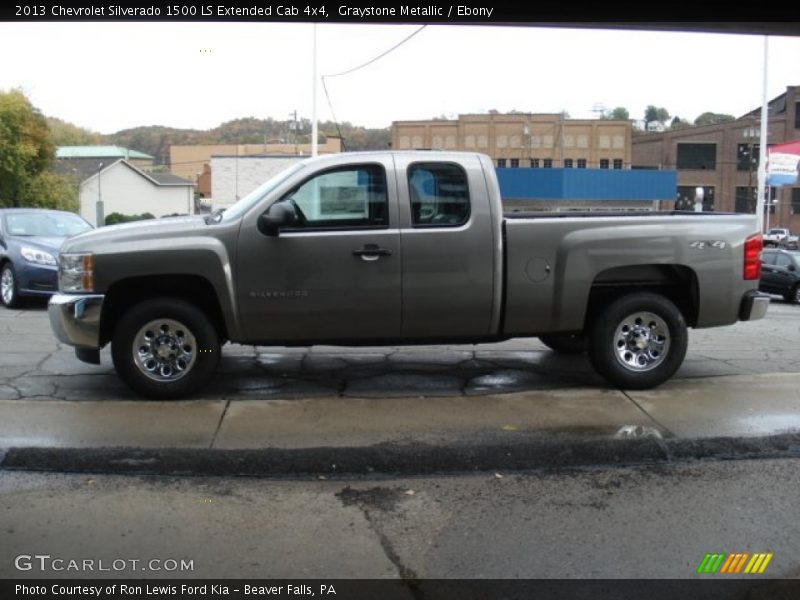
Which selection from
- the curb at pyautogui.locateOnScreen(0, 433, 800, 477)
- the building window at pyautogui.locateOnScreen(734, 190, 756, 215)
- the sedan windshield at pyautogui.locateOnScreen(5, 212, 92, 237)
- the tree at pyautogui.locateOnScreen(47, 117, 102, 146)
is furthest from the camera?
the tree at pyautogui.locateOnScreen(47, 117, 102, 146)

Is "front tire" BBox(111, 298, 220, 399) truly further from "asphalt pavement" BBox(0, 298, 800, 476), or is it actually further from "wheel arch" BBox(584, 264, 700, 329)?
"wheel arch" BBox(584, 264, 700, 329)

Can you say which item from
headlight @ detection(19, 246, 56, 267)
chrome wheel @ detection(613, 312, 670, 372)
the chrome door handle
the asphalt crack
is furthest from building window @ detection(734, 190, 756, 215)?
the asphalt crack

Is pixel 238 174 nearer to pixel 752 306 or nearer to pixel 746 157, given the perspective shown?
pixel 752 306

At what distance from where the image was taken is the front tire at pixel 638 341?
20.6ft

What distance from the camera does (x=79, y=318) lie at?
5.80 metres

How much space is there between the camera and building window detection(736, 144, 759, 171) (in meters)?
63.8

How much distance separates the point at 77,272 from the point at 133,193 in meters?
63.3

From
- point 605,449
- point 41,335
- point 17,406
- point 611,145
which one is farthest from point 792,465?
point 611,145

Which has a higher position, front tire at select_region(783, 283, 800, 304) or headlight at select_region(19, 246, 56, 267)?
→ headlight at select_region(19, 246, 56, 267)

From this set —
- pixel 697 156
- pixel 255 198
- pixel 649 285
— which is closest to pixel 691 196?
pixel 697 156

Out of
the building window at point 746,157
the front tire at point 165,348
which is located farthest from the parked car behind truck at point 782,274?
the building window at point 746,157

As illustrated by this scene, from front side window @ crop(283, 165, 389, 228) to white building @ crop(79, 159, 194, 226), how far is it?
60.2 meters

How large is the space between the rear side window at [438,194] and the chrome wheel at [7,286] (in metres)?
7.98

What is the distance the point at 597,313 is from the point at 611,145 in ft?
226
